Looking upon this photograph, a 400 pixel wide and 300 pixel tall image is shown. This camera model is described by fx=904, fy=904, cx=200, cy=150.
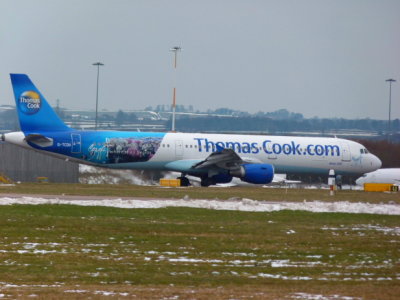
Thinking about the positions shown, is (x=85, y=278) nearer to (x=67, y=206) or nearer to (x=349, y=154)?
(x=67, y=206)

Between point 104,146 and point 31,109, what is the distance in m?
4.61

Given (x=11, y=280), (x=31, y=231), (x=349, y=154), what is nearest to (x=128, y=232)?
(x=31, y=231)

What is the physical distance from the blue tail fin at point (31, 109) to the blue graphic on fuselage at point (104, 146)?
565 mm

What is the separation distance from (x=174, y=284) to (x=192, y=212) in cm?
1392

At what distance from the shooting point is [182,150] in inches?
2120

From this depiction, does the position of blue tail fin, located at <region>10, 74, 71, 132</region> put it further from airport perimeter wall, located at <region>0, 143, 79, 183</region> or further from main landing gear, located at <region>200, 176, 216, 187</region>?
airport perimeter wall, located at <region>0, 143, 79, 183</region>

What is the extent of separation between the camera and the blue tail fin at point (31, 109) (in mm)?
51031

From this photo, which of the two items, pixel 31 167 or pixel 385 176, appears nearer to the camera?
pixel 31 167

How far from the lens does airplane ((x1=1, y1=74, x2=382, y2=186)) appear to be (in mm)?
51094

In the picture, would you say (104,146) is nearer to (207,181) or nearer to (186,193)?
(207,181)

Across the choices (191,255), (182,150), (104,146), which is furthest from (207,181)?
(191,255)

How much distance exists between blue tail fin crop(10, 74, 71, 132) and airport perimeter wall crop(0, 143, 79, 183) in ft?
54.9

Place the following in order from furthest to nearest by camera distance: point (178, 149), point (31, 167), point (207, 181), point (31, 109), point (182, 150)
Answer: point (31, 167), point (207, 181), point (182, 150), point (178, 149), point (31, 109)

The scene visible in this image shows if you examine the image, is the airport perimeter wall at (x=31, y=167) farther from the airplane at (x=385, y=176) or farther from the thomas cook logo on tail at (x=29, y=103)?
the airplane at (x=385, y=176)
